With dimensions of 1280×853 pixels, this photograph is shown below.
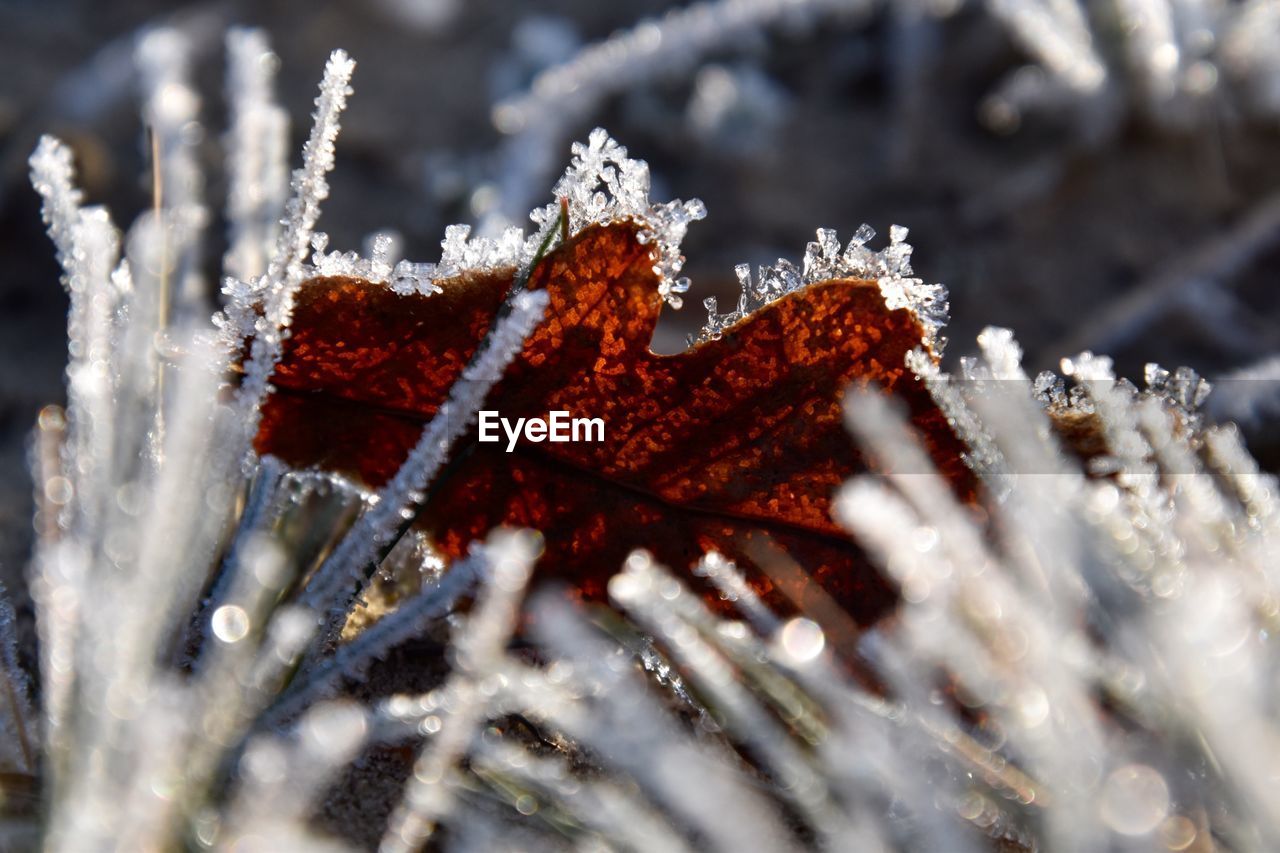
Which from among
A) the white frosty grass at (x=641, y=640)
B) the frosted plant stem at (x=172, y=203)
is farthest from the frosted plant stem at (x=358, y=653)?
the frosted plant stem at (x=172, y=203)

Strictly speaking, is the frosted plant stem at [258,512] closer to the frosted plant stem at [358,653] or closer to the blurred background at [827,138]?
the frosted plant stem at [358,653]

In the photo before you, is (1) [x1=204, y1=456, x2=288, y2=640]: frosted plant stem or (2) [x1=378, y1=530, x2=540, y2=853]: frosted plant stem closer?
(2) [x1=378, y1=530, x2=540, y2=853]: frosted plant stem

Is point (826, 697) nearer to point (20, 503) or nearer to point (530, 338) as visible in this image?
point (530, 338)

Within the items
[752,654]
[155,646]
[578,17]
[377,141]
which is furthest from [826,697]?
[578,17]

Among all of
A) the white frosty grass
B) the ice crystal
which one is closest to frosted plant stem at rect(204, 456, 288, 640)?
the white frosty grass

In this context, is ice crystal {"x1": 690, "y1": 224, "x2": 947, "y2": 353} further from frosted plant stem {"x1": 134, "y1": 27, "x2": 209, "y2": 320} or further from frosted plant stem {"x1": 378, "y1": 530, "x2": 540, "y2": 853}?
frosted plant stem {"x1": 134, "y1": 27, "x2": 209, "y2": 320}
